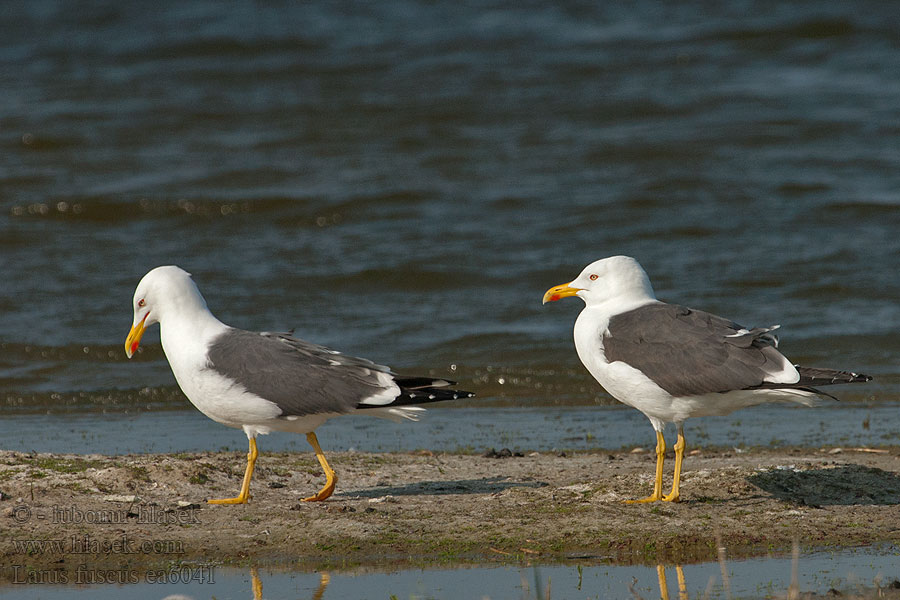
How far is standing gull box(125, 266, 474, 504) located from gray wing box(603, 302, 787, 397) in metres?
0.98

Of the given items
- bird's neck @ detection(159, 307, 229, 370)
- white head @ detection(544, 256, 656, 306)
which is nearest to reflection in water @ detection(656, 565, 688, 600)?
white head @ detection(544, 256, 656, 306)

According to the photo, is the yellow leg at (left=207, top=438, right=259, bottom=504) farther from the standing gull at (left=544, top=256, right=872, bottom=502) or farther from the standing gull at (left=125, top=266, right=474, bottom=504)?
the standing gull at (left=544, top=256, right=872, bottom=502)

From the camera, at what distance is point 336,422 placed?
30.3ft

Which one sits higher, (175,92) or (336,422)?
(175,92)

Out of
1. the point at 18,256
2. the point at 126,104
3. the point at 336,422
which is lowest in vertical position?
the point at 336,422

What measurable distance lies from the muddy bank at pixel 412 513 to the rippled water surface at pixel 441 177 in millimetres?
2766

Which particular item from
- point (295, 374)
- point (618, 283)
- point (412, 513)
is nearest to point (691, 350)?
point (618, 283)

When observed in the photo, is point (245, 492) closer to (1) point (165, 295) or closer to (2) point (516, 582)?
(1) point (165, 295)

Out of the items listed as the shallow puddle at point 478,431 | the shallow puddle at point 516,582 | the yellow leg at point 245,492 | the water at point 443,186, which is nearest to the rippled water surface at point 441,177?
the water at point 443,186

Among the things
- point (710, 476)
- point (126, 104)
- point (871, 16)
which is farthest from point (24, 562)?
point (871, 16)

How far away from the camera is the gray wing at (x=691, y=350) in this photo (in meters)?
6.09

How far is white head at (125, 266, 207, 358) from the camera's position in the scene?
666cm

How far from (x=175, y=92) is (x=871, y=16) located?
13.2m

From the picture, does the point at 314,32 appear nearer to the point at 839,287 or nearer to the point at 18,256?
the point at 18,256
